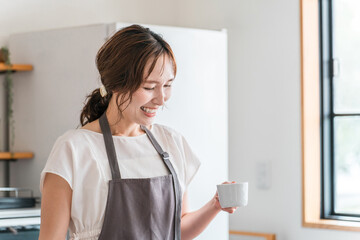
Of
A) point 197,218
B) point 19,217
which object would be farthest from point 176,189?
point 19,217

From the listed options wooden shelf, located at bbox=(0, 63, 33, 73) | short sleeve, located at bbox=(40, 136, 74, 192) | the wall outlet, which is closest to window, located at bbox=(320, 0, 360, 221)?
the wall outlet

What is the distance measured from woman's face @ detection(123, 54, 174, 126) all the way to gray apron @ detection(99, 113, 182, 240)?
0.34 ft

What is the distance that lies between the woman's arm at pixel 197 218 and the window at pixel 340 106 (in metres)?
1.80

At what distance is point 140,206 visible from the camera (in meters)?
1.49

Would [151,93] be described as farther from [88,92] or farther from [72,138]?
[88,92]

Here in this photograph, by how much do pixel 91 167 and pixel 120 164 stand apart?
91 millimetres

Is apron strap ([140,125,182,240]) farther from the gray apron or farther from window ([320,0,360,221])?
window ([320,0,360,221])

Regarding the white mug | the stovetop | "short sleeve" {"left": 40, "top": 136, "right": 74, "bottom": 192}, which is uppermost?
"short sleeve" {"left": 40, "top": 136, "right": 74, "bottom": 192}

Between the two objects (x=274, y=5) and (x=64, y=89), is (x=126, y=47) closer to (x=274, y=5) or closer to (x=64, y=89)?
(x=64, y=89)

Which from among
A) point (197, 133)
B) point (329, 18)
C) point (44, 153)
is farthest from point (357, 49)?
point (44, 153)

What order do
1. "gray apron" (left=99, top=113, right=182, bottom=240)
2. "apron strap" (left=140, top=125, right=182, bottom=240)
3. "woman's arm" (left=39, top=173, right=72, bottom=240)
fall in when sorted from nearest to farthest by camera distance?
"woman's arm" (left=39, top=173, right=72, bottom=240) < "gray apron" (left=99, top=113, right=182, bottom=240) < "apron strap" (left=140, top=125, right=182, bottom=240)

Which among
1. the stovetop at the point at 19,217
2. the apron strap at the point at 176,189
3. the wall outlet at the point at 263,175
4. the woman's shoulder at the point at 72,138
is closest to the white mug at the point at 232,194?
the apron strap at the point at 176,189

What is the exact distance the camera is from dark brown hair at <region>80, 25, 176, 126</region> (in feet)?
4.56

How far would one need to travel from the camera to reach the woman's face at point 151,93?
1.41 metres
